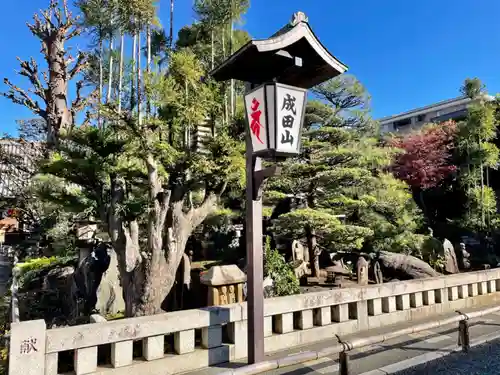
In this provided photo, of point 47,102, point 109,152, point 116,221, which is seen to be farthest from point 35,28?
point 116,221

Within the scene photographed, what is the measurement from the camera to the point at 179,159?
726cm

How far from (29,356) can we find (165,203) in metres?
3.98

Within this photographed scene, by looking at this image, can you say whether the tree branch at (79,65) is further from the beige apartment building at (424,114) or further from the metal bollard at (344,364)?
the beige apartment building at (424,114)

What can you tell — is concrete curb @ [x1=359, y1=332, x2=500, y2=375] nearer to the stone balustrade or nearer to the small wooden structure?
the stone balustrade

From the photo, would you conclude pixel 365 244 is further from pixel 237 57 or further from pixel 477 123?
pixel 237 57

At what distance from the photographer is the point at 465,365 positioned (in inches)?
161

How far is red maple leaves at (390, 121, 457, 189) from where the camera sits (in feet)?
60.6

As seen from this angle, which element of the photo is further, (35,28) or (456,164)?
(456,164)

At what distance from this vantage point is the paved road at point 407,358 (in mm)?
3824

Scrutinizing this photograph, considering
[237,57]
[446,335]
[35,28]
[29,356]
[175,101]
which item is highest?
[35,28]

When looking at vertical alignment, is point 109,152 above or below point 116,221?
above

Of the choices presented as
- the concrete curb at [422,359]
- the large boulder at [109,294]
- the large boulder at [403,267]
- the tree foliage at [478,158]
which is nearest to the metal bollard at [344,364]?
the concrete curb at [422,359]

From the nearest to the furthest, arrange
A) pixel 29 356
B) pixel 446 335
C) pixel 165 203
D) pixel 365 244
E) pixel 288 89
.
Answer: pixel 29 356, pixel 288 89, pixel 446 335, pixel 165 203, pixel 365 244

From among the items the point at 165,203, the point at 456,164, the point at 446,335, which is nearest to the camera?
the point at 446,335
